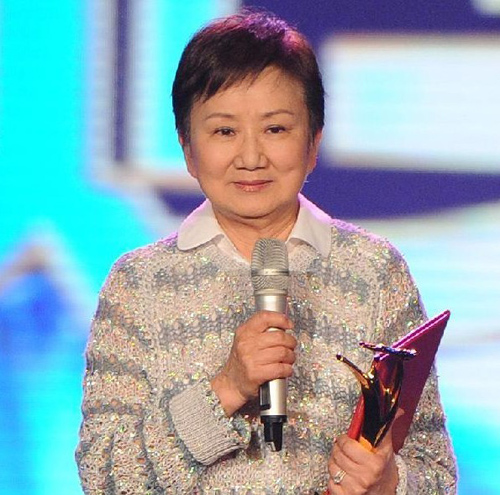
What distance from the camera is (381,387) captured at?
154 centimetres

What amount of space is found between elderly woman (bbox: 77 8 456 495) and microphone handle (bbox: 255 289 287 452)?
0.14 meters

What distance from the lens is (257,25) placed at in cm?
183

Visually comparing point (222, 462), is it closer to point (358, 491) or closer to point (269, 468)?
point (269, 468)

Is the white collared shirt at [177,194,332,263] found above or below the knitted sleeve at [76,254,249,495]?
above

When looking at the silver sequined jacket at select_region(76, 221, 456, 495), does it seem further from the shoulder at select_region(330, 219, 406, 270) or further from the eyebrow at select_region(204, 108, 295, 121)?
the eyebrow at select_region(204, 108, 295, 121)

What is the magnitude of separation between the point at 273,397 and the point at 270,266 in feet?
0.57

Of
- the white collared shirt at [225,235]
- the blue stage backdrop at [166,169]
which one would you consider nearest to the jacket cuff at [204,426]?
the white collared shirt at [225,235]

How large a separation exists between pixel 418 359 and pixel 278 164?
0.34 m

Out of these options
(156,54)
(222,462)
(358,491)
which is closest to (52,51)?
(156,54)

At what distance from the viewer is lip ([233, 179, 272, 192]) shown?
1.78 metres

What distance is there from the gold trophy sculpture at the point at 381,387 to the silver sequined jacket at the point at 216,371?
185mm

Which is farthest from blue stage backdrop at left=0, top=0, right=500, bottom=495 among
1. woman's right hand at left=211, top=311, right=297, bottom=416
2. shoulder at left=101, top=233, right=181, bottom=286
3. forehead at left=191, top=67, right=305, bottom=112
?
woman's right hand at left=211, top=311, right=297, bottom=416

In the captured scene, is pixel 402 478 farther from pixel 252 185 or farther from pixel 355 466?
pixel 252 185

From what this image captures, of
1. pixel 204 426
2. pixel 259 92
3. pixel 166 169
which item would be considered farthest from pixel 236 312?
pixel 166 169
